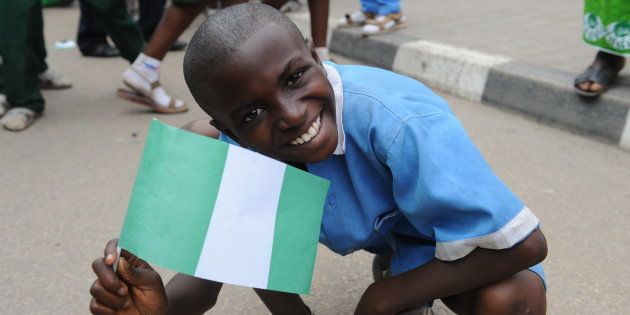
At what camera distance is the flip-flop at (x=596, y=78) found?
105 inches

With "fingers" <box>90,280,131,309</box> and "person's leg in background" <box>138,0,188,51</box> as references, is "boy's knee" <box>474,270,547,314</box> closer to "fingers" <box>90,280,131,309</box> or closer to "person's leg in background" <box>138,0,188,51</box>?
"fingers" <box>90,280,131,309</box>

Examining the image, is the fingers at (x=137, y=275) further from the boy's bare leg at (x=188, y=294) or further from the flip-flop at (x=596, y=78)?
the flip-flop at (x=596, y=78)

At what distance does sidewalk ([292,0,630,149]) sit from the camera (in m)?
2.74

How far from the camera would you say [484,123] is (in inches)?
116

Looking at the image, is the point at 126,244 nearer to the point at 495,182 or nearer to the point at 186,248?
the point at 186,248

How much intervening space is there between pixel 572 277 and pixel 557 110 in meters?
1.19

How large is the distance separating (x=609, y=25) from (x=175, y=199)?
2.13m

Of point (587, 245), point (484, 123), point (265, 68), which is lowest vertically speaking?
point (484, 123)

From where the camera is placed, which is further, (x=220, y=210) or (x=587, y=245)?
(x=587, y=245)

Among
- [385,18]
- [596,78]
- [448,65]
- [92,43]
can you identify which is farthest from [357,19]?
[596,78]

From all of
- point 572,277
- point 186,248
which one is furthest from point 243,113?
point 572,277

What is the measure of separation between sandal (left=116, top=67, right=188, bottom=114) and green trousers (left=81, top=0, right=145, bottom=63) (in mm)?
222

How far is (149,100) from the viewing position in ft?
10.9

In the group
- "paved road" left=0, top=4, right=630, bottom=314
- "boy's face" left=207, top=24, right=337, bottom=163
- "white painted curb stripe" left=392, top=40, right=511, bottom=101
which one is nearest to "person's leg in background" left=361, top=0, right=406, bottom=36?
"white painted curb stripe" left=392, top=40, right=511, bottom=101
